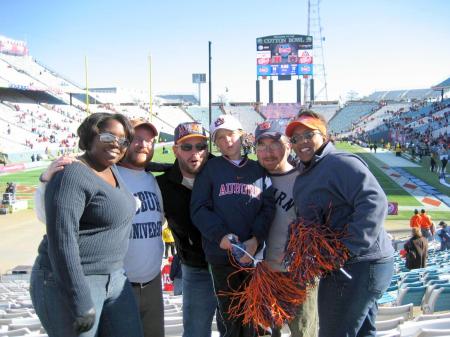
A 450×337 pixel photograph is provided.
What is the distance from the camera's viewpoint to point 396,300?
5.23 meters

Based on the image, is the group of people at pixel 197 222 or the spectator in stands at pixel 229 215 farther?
the spectator in stands at pixel 229 215

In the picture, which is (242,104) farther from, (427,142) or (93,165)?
(93,165)

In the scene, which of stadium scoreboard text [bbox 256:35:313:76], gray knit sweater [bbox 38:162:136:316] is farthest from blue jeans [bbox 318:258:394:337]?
stadium scoreboard text [bbox 256:35:313:76]

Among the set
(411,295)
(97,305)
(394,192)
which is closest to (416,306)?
(411,295)

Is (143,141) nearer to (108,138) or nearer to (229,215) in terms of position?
(108,138)

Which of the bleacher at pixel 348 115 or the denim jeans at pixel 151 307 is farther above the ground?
the bleacher at pixel 348 115

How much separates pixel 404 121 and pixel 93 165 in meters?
58.2

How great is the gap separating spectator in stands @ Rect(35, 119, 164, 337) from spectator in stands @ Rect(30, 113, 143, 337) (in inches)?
12.5

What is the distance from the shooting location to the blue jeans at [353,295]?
8.04ft

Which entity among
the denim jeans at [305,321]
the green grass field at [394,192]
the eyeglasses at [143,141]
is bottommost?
the green grass field at [394,192]

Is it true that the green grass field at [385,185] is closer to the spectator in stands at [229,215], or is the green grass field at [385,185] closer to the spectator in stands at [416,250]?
the spectator in stands at [416,250]

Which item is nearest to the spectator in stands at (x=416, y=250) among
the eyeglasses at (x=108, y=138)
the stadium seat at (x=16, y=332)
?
the stadium seat at (x=16, y=332)

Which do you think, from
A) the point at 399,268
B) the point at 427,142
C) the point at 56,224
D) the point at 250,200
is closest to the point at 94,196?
the point at 56,224

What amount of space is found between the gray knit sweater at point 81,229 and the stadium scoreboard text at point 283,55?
63832mm
